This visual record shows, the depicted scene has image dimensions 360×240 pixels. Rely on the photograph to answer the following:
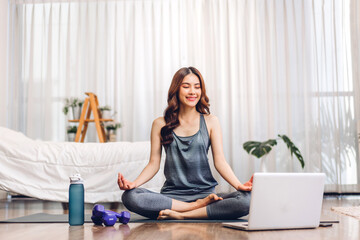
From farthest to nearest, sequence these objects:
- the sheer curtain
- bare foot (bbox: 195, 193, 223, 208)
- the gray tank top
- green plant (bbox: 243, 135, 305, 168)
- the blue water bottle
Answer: the sheer curtain, green plant (bbox: 243, 135, 305, 168), the gray tank top, bare foot (bbox: 195, 193, 223, 208), the blue water bottle

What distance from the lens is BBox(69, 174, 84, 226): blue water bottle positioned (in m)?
2.13

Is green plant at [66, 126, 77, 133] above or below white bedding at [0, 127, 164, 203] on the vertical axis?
above

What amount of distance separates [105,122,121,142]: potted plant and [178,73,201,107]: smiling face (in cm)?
250

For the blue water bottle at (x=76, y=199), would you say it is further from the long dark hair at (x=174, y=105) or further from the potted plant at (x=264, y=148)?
the potted plant at (x=264, y=148)

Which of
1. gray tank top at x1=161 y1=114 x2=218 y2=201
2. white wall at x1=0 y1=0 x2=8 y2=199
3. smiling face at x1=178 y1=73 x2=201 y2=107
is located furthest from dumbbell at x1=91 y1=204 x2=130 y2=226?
white wall at x1=0 y1=0 x2=8 y2=199

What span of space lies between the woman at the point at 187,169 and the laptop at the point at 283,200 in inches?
12.1

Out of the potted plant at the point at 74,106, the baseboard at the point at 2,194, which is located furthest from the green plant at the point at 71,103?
the baseboard at the point at 2,194

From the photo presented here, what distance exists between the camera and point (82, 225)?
7.18ft

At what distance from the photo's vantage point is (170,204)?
7.58ft

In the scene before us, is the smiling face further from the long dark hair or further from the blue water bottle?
the blue water bottle

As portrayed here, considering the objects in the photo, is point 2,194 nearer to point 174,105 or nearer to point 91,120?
point 91,120

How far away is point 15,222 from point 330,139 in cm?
344

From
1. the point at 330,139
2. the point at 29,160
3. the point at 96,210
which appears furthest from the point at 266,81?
the point at 96,210

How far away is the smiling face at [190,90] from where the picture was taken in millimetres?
2488
